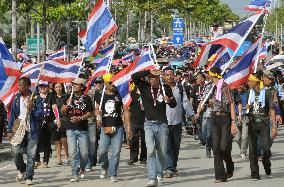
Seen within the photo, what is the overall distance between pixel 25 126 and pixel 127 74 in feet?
7.13

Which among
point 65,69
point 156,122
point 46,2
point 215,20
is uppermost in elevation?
point 215,20

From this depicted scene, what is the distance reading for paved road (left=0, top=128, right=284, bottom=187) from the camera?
12500 mm

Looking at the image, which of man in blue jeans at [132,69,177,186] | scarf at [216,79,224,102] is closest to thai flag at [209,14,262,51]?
scarf at [216,79,224,102]

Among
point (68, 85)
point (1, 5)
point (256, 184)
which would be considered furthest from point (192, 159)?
point (1, 5)

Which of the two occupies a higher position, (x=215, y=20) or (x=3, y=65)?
(x=215, y=20)

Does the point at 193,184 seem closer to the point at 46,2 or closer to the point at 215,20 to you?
the point at 46,2

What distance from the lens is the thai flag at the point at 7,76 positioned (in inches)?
518

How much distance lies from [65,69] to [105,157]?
1832 mm

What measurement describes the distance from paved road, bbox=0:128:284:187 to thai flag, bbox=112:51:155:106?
141 cm

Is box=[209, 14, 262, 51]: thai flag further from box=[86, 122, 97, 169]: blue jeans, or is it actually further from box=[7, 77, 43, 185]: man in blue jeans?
box=[7, 77, 43, 185]: man in blue jeans

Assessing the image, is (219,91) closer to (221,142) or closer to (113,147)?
(221,142)

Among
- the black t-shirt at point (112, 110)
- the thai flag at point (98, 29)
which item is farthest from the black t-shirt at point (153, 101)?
the thai flag at point (98, 29)

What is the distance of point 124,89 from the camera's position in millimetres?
13766

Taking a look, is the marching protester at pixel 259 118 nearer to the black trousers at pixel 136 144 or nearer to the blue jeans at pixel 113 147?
the blue jeans at pixel 113 147
